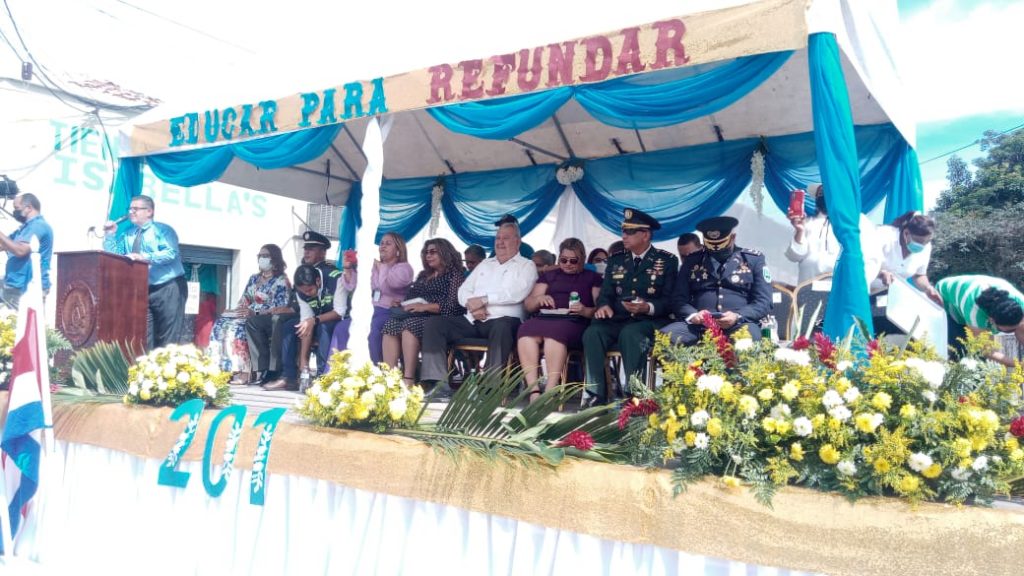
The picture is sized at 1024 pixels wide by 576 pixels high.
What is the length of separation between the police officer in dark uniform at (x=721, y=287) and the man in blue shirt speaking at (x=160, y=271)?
3.69m

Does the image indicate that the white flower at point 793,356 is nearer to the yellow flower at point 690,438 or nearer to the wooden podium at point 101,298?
the yellow flower at point 690,438

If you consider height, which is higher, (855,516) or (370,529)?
(855,516)

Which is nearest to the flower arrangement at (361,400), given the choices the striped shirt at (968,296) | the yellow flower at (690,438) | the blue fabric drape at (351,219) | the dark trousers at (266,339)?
the yellow flower at (690,438)

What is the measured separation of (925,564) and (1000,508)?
25 centimetres

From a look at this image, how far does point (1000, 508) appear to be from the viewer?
5.83ft

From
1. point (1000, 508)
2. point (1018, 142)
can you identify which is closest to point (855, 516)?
point (1000, 508)

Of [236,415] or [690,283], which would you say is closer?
[236,415]

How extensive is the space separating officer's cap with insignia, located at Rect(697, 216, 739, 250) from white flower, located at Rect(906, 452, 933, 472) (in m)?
2.39

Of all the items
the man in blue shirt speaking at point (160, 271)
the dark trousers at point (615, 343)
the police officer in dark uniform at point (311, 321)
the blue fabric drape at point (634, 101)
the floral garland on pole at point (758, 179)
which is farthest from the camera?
the floral garland on pole at point (758, 179)

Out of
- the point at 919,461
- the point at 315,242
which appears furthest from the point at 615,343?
the point at 315,242

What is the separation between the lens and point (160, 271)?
5234mm

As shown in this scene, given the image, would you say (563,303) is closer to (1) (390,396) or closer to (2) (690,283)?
(2) (690,283)

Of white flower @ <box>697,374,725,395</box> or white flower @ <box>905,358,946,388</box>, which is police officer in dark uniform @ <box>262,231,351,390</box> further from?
white flower @ <box>905,358,946,388</box>

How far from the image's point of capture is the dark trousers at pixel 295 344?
5.44m
